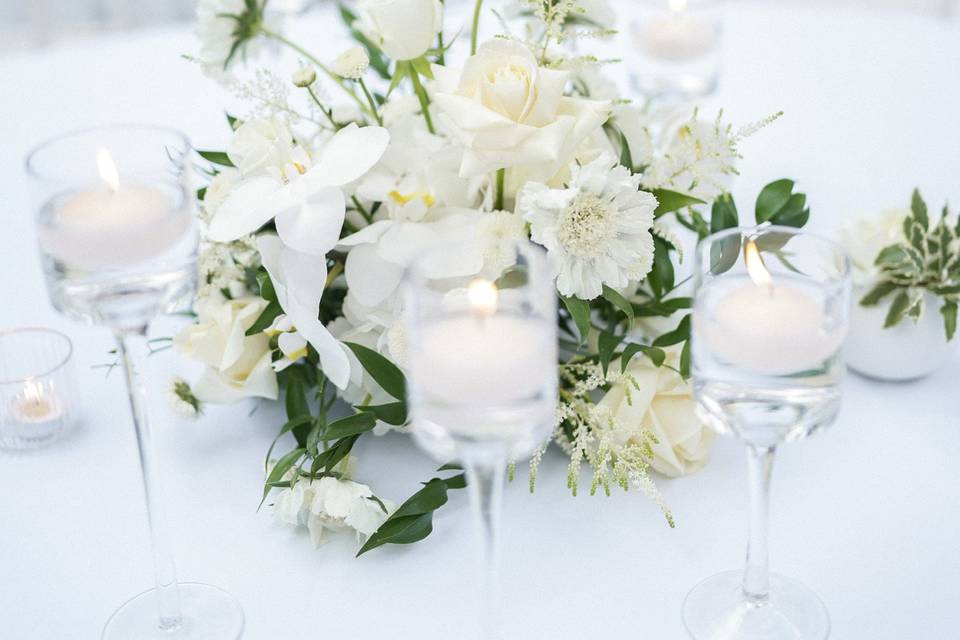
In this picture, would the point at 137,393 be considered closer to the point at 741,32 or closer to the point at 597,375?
the point at 597,375

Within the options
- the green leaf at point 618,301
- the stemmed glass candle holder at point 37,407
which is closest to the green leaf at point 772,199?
the green leaf at point 618,301

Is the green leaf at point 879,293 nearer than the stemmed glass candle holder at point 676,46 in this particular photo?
Yes

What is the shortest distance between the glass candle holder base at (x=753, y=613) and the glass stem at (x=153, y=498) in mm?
407

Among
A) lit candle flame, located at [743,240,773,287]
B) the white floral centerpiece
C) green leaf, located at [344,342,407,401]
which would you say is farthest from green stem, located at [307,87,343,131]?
lit candle flame, located at [743,240,773,287]

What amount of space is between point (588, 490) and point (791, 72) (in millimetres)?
1039

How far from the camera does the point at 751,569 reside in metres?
0.84

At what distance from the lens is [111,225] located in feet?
2.48

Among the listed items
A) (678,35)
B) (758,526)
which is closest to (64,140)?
(758,526)

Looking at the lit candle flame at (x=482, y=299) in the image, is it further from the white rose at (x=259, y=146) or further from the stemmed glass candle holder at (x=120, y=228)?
the white rose at (x=259, y=146)

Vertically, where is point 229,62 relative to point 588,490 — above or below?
above

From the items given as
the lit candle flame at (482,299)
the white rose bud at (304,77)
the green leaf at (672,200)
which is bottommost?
the green leaf at (672,200)

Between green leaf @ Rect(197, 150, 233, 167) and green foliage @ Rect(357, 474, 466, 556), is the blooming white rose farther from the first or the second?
green leaf @ Rect(197, 150, 233, 167)

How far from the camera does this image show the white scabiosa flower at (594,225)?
0.89m

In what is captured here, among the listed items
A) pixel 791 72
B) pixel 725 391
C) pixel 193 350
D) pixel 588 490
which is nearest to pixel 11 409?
pixel 193 350
